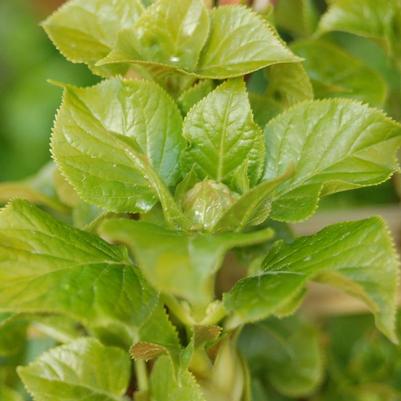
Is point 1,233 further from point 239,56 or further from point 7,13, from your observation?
point 7,13

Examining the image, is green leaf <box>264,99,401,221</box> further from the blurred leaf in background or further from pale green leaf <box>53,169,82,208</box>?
the blurred leaf in background

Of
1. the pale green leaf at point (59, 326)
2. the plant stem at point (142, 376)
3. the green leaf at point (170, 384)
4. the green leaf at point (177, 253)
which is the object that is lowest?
the plant stem at point (142, 376)

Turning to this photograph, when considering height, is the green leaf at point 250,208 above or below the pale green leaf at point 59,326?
above

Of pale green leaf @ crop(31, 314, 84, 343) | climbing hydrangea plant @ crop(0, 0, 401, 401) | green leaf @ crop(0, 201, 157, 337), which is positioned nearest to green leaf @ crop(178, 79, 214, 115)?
climbing hydrangea plant @ crop(0, 0, 401, 401)

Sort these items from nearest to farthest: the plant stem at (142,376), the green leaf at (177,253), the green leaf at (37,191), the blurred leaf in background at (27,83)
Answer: the green leaf at (177,253), the plant stem at (142,376), the green leaf at (37,191), the blurred leaf in background at (27,83)

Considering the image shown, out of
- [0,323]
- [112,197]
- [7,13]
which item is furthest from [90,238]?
Answer: [7,13]

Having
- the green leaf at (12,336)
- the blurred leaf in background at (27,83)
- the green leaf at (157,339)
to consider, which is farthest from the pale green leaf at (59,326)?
the blurred leaf in background at (27,83)

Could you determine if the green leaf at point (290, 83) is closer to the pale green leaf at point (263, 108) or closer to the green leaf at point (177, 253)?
the pale green leaf at point (263, 108)
